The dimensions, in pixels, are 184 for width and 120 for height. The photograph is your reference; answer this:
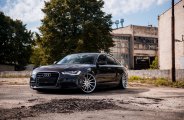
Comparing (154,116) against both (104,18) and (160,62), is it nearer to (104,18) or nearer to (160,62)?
(104,18)

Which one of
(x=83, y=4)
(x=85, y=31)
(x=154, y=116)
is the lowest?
(x=154, y=116)

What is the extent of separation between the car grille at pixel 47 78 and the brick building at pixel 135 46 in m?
54.7

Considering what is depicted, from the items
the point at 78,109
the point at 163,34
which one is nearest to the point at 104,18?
the point at 163,34

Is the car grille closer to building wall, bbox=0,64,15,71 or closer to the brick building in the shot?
building wall, bbox=0,64,15,71

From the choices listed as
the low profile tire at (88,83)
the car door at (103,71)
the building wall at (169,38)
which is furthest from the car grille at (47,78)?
the building wall at (169,38)

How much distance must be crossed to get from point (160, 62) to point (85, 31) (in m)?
14.7

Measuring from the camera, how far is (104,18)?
4134 centimetres

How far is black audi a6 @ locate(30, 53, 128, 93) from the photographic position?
32.8ft

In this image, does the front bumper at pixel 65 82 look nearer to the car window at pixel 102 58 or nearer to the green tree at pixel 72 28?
the car window at pixel 102 58

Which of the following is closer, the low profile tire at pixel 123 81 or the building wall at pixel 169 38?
the low profile tire at pixel 123 81

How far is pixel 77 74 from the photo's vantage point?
33.2 ft

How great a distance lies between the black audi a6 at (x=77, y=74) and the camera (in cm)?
1001

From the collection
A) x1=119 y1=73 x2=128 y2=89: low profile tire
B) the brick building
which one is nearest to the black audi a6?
x1=119 y1=73 x2=128 y2=89: low profile tire

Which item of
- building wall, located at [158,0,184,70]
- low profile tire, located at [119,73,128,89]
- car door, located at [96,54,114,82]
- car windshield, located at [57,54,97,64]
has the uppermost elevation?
building wall, located at [158,0,184,70]
